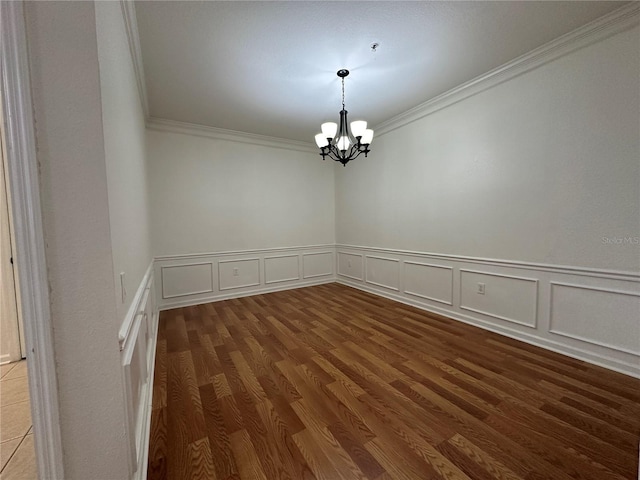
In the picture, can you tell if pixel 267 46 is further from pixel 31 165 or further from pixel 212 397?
pixel 212 397

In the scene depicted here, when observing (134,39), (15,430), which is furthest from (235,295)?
(134,39)

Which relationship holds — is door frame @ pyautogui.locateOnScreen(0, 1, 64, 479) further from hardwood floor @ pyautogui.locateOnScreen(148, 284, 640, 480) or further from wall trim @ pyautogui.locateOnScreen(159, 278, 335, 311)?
wall trim @ pyautogui.locateOnScreen(159, 278, 335, 311)

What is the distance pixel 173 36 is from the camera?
6.97ft

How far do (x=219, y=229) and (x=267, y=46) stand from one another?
2845 mm

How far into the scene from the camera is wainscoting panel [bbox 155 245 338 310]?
4004 mm

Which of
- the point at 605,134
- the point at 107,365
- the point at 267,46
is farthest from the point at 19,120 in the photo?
the point at 605,134

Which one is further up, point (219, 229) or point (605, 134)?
point (605, 134)

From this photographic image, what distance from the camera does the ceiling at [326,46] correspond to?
191cm

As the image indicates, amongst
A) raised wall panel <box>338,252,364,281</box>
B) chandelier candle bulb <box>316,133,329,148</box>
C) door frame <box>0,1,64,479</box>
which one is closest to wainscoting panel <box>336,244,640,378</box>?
raised wall panel <box>338,252,364,281</box>

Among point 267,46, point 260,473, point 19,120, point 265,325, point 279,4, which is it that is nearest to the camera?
point 19,120

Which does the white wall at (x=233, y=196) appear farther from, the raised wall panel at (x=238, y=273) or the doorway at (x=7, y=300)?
the doorway at (x=7, y=300)

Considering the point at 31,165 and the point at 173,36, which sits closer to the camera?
the point at 31,165

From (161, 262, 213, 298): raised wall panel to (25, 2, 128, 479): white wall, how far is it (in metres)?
3.39

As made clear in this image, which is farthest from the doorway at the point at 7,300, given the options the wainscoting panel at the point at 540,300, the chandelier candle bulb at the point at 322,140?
the wainscoting panel at the point at 540,300
